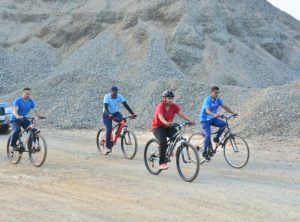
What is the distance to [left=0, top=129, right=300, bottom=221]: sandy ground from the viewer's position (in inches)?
332

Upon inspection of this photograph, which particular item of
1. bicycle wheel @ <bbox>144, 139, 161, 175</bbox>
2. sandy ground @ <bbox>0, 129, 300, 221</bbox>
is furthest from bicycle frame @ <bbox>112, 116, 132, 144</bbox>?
bicycle wheel @ <bbox>144, 139, 161, 175</bbox>

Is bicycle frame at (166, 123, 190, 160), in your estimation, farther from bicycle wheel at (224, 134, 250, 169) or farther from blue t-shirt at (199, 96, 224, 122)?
bicycle wheel at (224, 134, 250, 169)

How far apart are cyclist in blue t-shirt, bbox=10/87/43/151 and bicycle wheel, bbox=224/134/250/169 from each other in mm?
4511

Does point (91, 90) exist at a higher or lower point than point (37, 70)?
lower

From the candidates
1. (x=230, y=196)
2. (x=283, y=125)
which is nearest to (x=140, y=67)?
(x=283, y=125)

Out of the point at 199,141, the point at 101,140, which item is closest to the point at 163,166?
the point at 199,141

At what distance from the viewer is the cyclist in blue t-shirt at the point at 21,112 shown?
43.1 feet

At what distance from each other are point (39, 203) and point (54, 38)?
44.1 meters

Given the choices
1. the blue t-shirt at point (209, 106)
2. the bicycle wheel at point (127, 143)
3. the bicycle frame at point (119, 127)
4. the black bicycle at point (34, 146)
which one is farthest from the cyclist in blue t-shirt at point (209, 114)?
the black bicycle at point (34, 146)

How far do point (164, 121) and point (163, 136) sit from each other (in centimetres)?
42

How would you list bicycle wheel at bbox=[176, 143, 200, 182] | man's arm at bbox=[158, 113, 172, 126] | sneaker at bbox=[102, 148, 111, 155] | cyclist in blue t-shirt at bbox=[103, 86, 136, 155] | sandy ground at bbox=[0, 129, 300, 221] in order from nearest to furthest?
sandy ground at bbox=[0, 129, 300, 221] < bicycle wheel at bbox=[176, 143, 200, 182] < man's arm at bbox=[158, 113, 172, 126] < cyclist in blue t-shirt at bbox=[103, 86, 136, 155] < sneaker at bbox=[102, 148, 111, 155]

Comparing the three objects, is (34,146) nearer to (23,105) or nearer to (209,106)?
(23,105)

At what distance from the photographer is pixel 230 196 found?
9727 millimetres

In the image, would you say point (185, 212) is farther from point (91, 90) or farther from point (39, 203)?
point (91, 90)
